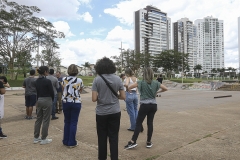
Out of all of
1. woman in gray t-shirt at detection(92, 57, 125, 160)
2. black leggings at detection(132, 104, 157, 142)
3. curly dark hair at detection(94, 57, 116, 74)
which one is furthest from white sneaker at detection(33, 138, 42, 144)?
curly dark hair at detection(94, 57, 116, 74)

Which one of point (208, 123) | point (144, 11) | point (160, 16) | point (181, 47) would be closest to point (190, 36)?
point (181, 47)

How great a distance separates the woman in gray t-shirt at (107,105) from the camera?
310 centimetres

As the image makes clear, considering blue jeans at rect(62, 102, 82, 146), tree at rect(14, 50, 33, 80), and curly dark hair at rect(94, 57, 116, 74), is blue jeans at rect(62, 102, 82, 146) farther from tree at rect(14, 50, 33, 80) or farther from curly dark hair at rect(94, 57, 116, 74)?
tree at rect(14, 50, 33, 80)

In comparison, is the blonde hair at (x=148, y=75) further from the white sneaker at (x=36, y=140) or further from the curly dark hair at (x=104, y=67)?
the white sneaker at (x=36, y=140)

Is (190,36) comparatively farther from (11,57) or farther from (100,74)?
(100,74)

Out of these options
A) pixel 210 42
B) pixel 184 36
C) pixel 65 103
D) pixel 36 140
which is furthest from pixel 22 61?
A: pixel 210 42

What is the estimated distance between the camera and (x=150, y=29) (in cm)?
14038

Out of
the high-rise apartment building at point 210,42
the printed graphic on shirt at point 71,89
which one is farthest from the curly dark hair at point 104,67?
the high-rise apartment building at point 210,42

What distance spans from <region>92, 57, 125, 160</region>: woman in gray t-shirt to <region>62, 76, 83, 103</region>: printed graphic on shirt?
106 centimetres

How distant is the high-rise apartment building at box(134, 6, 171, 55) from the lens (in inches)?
5315

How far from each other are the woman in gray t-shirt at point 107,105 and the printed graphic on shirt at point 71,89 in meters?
1.06

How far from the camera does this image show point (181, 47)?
146 metres

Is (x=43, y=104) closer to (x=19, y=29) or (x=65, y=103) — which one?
(x=65, y=103)

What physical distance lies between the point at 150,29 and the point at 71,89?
467 ft
